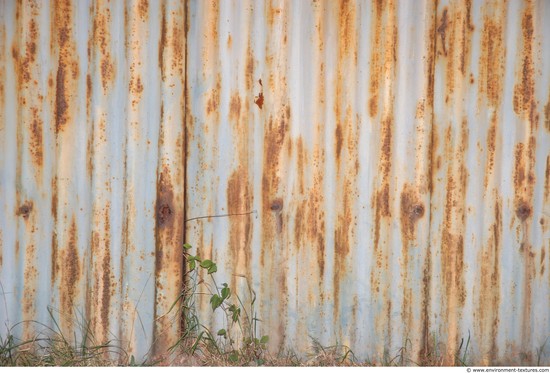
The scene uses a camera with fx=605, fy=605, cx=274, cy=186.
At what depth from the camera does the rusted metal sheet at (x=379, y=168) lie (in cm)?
327

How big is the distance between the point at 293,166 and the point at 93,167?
1.08 m

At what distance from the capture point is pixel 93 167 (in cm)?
325

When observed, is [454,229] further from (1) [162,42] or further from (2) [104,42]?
(2) [104,42]

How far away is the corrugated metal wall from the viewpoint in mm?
3234

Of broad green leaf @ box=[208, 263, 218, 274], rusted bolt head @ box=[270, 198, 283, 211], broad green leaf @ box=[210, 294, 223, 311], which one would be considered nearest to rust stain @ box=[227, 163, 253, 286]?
rusted bolt head @ box=[270, 198, 283, 211]

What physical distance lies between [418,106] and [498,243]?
88 cm

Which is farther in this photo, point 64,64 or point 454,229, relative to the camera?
point 454,229

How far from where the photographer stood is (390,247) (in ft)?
11.0

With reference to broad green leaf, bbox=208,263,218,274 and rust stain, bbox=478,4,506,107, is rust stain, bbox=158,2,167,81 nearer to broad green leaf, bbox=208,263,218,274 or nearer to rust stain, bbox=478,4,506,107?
broad green leaf, bbox=208,263,218,274

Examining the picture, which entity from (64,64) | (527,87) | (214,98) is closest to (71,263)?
(64,64)

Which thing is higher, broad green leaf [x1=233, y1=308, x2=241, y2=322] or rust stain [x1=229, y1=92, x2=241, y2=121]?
rust stain [x1=229, y1=92, x2=241, y2=121]

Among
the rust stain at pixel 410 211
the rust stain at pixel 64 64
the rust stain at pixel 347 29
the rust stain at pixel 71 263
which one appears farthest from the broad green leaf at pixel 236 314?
the rust stain at pixel 347 29
